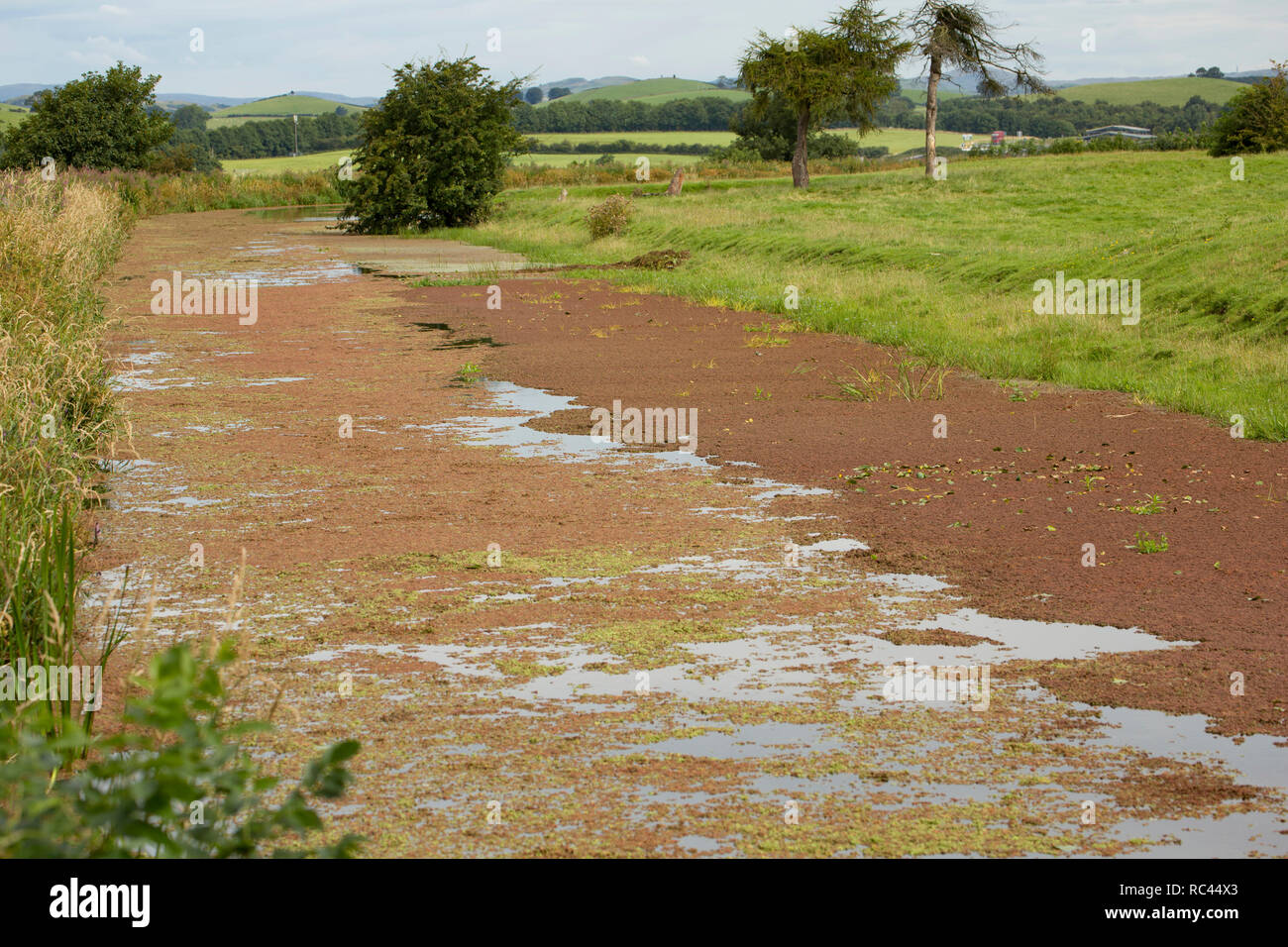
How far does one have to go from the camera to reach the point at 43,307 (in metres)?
12.6

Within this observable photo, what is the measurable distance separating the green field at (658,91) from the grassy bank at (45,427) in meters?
148

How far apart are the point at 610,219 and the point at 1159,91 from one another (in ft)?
346

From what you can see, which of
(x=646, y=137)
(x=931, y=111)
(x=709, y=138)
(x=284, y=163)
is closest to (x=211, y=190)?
(x=931, y=111)

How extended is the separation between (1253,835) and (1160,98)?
131 m

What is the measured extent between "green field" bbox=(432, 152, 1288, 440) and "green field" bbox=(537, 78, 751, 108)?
4659 inches

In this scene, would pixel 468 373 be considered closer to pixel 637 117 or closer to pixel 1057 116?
pixel 1057 116

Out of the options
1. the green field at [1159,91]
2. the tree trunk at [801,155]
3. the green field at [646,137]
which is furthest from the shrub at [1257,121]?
the green field at [1159,91]

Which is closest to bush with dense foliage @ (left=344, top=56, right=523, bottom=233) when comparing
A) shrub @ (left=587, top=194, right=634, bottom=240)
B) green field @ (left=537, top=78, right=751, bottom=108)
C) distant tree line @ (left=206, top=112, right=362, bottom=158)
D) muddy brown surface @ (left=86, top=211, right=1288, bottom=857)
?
shrub @ (left=587, top=194, right=634, bottom=240)

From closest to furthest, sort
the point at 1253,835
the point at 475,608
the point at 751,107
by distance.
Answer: the point at 1253,835
the point at 475,608
the point at 751,107

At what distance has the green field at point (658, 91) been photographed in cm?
16450

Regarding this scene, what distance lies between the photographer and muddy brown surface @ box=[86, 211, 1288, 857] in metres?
5.06

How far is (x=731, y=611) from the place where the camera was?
24.9 ft
